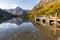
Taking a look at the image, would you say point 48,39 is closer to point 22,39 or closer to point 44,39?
point 44,39

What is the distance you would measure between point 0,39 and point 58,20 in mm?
17568

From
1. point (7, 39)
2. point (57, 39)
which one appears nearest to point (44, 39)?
point (57, 39)

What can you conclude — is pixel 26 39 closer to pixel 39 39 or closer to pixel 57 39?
pixel 39 39

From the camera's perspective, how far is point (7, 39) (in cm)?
1919

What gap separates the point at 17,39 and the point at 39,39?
2.82 metres

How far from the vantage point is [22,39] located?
1922 centimetres

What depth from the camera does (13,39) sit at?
19.1 m

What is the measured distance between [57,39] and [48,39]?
45.1 inches

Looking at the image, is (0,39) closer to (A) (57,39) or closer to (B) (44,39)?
(B) (44,39)

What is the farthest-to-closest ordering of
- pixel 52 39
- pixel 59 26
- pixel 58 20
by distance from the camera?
pixel 58 20, pixel 59 26, pixel 52 39

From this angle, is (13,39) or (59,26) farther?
(59,26)

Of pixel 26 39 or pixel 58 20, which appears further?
pixel 58 20

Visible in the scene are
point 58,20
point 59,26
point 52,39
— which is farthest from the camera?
point 58,20

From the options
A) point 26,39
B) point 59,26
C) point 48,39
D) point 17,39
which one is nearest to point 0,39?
point 17,39
